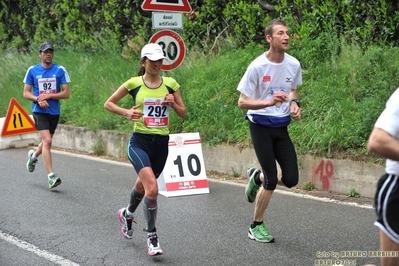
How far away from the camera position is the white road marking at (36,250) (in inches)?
252

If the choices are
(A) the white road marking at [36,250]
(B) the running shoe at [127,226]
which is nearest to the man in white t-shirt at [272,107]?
(B) the running shoe at [127,226]

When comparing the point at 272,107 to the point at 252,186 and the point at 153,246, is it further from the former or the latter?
the point at 153,246

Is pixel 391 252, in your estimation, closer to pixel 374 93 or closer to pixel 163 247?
pixel 163 247

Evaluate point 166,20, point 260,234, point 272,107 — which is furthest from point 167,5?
point 260,234

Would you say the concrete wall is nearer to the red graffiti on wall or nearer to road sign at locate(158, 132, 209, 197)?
the red graffiti on wall

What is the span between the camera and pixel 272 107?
6.74 metres

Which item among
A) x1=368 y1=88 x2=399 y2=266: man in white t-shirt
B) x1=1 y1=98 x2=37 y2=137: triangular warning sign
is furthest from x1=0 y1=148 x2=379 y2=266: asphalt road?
x1=1 y1=98 x2=37 y2=137: triangular warning sign

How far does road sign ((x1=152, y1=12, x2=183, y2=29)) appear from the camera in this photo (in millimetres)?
10312

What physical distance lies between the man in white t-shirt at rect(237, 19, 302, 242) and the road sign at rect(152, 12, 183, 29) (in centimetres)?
383

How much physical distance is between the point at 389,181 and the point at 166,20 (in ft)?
23.2

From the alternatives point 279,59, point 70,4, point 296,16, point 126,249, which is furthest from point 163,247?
point 70,4

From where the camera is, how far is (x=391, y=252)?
3.78 metres

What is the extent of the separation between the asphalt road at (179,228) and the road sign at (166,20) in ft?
7.82

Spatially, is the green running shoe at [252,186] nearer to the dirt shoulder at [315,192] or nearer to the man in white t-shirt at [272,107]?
the man in white t-shirt at [272,107]
